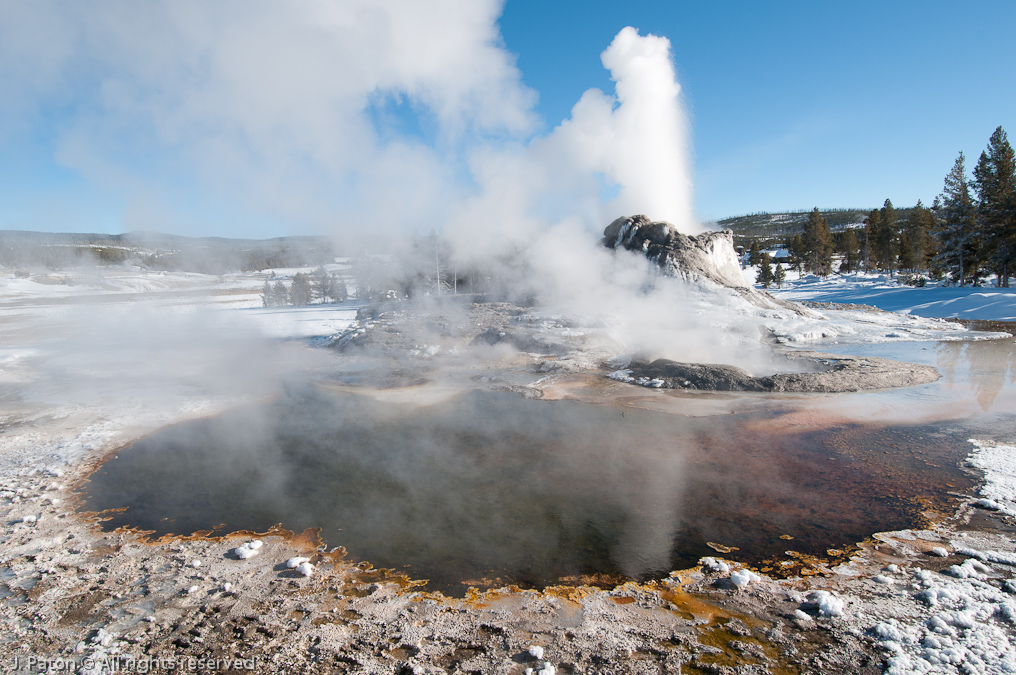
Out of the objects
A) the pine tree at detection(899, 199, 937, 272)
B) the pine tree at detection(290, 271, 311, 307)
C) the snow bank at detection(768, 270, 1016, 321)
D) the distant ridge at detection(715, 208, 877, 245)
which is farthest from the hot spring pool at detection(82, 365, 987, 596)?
the distant ridge at detection(715, 208, 877, 245)

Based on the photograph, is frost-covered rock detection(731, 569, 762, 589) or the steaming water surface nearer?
frost-covered rock detection(731, 569, 762, 589)

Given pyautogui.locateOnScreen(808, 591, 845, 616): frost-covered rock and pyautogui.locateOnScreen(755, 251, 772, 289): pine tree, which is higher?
pyautogui.locateOnScreen(755, 251, 772, 289): pine tree

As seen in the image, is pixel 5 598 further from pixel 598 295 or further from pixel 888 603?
pixel 598 295

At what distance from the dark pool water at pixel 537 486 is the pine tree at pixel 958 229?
95.7 ft

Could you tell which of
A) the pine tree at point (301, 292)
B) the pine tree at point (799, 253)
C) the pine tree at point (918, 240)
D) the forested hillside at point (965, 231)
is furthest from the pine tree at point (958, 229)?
the pine tree at point (301, 292)

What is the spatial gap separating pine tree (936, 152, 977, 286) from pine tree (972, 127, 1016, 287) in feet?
1.86

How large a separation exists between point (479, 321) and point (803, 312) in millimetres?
12170

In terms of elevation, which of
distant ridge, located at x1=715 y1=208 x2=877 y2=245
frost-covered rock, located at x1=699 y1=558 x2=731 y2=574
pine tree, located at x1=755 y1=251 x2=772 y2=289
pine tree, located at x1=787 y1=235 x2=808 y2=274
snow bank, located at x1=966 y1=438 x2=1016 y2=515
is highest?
distant ridge, located at x1=715 y1=208 x2=877 y2=245

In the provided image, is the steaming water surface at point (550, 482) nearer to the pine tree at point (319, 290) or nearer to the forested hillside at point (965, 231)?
the pine tree at point (319, 290)

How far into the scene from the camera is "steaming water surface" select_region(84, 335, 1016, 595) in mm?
4012

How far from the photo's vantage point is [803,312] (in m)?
17.2

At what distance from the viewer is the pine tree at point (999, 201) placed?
24094 millimetres

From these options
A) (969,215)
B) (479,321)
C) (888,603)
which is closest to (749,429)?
(888,603)

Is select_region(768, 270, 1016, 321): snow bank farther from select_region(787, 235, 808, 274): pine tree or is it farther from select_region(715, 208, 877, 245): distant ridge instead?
select_region(715, 208, 877, 245): distant ridge
